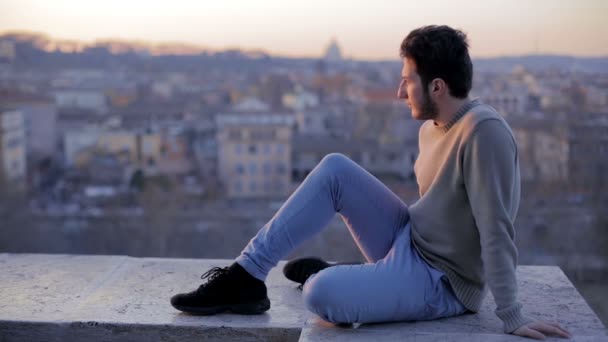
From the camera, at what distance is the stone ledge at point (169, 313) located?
4.70 feet

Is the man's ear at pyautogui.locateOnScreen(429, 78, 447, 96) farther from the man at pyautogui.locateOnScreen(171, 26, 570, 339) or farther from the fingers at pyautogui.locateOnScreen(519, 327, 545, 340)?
the fingers at pyautogui.locateOnScreen(519, 327, 545, 340)

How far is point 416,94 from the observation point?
141cm

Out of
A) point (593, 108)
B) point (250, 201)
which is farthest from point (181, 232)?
point (593, 108)

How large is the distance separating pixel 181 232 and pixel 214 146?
7.98m

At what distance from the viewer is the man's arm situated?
1301 millimetres

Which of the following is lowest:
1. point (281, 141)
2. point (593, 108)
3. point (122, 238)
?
point (122, 238)

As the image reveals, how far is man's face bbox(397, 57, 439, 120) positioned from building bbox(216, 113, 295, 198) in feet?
67.2

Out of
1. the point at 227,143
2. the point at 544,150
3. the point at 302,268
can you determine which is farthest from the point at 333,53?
the point at 302,268

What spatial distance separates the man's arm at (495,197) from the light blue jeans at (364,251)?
0.51ft

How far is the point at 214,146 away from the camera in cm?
2555

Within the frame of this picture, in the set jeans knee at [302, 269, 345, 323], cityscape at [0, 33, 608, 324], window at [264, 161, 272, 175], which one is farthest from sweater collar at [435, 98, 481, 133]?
window at [264, 161, 272, 175]

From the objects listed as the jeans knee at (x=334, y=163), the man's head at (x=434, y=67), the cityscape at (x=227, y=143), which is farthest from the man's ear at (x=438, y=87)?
the cityscape at (x=227, y=143)

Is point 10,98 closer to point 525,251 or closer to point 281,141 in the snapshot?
point 281,141

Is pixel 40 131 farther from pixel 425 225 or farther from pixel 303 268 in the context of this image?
pixel 425 225
